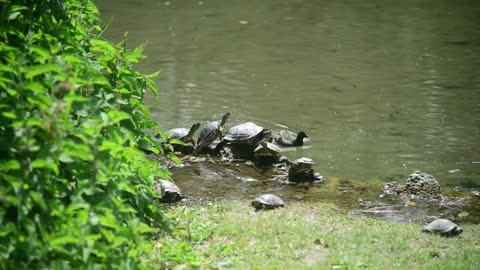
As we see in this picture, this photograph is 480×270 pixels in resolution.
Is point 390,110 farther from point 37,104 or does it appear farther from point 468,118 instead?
point 37,104

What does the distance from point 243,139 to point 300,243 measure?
251 centimetres

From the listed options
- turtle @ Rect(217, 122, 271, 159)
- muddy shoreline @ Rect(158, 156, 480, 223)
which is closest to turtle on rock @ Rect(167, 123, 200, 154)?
turtle @ Rect(217, 122, 271, 159)

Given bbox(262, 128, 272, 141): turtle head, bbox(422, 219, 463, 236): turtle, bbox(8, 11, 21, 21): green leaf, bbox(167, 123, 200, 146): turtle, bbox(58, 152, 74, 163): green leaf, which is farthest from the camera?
bbox(262, 128, 272, 141): turtle head

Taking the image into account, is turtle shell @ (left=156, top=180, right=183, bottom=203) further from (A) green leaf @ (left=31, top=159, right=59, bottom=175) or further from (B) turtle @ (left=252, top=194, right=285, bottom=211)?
(A) green leaf @ (left=31, top=159, right=59, bottom=175)

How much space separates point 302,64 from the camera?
420 inches

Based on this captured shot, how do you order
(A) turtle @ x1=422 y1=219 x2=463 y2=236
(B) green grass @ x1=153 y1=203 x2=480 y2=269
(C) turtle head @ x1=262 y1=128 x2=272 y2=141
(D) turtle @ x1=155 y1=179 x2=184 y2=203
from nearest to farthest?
(B) green grass @ x1=153 y1=203 x2=480 y2=269 → (A) turtle @ x1=422 y1=219 x2=463 y2=236 → (D) turtle @ x1=155 y1=179 x2=184 y2=203 → (C) turtle head @ x1=262 y1=128 x2=272 y2=141

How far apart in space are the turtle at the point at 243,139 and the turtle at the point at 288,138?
259 mm

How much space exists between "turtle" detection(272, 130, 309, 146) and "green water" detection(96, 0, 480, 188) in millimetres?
173

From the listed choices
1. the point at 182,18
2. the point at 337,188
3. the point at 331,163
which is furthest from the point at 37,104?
the point at 182,18

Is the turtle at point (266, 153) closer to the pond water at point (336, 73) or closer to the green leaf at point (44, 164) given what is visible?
the pond water at point (336, 73)

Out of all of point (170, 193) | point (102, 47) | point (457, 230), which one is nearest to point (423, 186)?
point (457, 230)

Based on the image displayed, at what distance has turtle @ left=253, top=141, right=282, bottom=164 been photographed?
661cm

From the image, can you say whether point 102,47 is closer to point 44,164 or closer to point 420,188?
point 44,164

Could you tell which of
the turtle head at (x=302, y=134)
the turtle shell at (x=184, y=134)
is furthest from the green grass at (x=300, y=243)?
the turtle head at (x=302, y=134)
